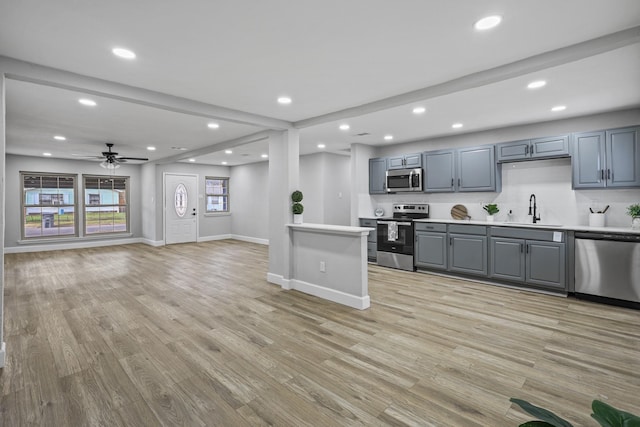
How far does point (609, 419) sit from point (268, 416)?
1848 millimetres

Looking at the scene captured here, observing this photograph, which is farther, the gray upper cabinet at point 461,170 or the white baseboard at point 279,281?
the gray upper cabinet at point 461,170

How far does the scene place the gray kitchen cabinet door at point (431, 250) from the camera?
5.48 metres

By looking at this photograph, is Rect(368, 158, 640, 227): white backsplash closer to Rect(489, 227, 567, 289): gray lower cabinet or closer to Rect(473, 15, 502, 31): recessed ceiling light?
Rect(489, 227, 567, 289): gray lower cabinet

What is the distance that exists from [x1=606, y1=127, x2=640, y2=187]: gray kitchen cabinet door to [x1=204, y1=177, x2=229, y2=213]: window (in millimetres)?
9592

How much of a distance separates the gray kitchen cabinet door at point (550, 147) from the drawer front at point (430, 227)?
1678 mm

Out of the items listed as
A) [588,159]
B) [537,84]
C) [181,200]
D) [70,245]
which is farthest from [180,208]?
[588,159]

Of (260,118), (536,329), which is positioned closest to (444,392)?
(536,329)

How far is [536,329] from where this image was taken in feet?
10.8

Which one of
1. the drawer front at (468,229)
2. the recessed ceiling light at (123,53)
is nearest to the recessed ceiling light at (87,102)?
the recessed ceiling light at (123,53)

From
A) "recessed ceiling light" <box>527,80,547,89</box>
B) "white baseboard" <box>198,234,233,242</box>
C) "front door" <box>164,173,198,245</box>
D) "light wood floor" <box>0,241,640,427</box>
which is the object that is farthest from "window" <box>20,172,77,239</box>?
"recessed ceiling light" <box>527,80,547,89</box>

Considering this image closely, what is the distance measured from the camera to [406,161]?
20.9ft

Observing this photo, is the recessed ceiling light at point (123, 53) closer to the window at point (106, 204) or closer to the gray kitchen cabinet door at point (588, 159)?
the gray kitchen cabinet door at point (588, 159)

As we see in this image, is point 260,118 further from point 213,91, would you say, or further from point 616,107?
point 616,107

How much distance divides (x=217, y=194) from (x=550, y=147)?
29.7 feet
